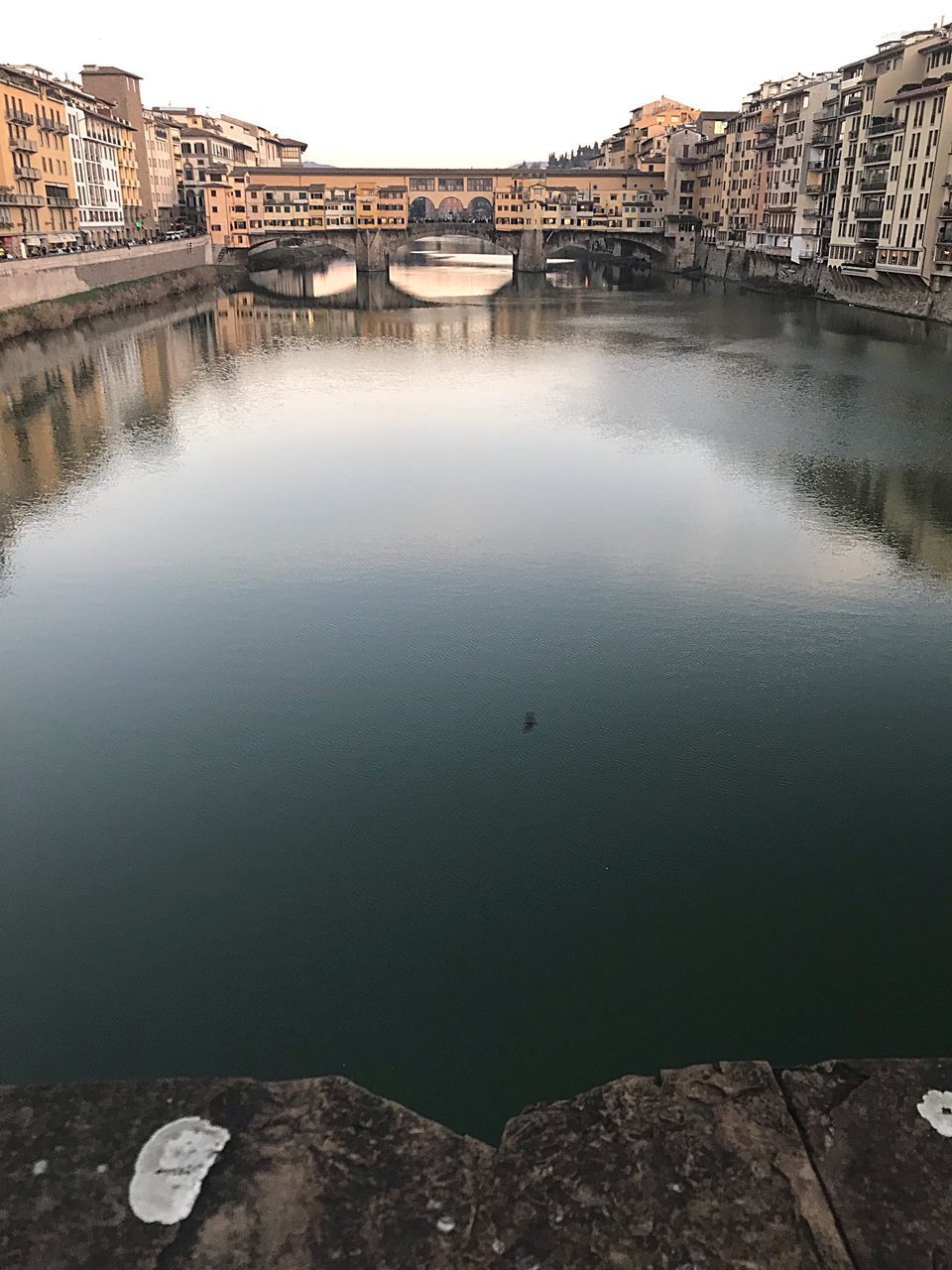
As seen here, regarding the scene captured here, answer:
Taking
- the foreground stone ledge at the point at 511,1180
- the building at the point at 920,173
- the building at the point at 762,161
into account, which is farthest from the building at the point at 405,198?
the foreground stone ledge at the point at 511,1180

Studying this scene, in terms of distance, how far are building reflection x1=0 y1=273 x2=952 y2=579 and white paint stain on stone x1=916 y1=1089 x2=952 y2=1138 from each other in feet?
44.3

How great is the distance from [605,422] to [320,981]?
22464mm

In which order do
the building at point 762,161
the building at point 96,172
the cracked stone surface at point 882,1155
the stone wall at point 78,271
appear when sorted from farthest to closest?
the building at point 96,172
the building at point 762,161
the stone wall at point 78,271
the cracked stone surface at point 882,1155

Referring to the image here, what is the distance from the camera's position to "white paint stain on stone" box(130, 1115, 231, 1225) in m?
3.73

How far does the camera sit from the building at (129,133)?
8250cm

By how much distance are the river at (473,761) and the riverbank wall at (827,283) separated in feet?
88.2

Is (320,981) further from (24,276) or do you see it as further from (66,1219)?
(24,276)

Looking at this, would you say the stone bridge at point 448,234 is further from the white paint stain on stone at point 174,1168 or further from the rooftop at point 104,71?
the white paint stain on stone at point 174,1168

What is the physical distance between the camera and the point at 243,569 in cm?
1650

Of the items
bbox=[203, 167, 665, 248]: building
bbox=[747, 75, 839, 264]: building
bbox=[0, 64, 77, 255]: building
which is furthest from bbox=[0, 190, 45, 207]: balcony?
bbox=[747, 75, 839, 264]: building

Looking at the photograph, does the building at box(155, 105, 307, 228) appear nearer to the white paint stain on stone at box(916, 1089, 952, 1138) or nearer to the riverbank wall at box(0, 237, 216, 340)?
the riverbank wall at box(0, 237, 216, 340)

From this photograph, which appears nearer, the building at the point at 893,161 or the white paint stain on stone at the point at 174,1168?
the white paint stain on stone at the point at 174,1168

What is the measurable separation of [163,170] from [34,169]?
40333 millimetres

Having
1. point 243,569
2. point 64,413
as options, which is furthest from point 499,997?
point 64,413
